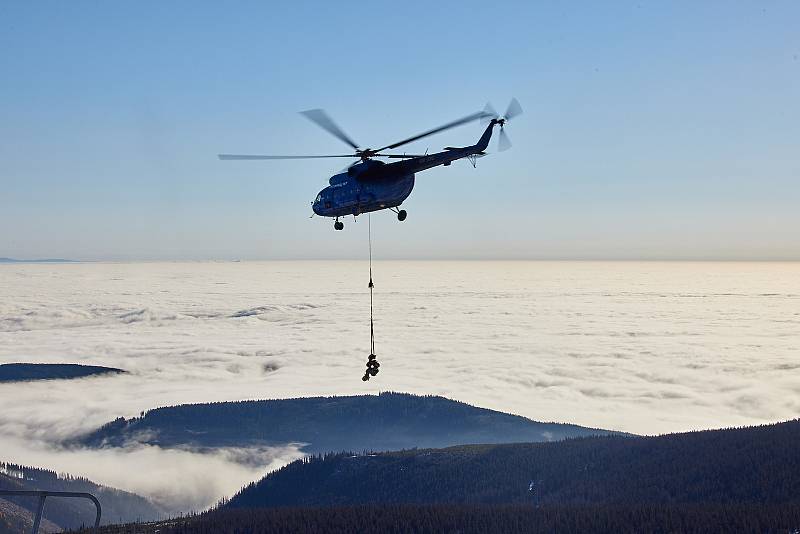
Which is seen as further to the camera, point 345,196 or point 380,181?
point 345,196

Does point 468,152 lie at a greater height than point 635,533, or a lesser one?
greater

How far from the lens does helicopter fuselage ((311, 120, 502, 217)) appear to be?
6769 cm

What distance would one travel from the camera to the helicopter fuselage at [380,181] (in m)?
67.7

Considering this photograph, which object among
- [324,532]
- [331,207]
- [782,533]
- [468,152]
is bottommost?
[324,532]

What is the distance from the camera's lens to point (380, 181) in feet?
231

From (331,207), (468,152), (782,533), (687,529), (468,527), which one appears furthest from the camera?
(468,527)

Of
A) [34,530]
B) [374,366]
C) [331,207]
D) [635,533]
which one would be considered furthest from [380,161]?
[635,533]

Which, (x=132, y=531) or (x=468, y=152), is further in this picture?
(x=132, y=531)

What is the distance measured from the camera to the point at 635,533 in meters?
180

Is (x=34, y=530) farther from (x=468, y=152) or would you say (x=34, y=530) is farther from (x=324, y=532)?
(x=324, y=532)

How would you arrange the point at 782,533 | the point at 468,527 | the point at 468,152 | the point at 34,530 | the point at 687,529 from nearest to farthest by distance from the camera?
the point at 34,530 < the point at 468,152 < the point at 782,533 < the point at 687,529 < the point at 468,527

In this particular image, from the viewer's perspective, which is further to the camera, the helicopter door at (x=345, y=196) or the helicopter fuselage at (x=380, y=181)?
the helicopter door at (x=345, y=196)

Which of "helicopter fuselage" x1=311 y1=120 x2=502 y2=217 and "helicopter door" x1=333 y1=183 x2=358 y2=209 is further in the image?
"helicopter door" x1=333 y1=183 x2=358 y2=209

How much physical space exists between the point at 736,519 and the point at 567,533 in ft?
143
